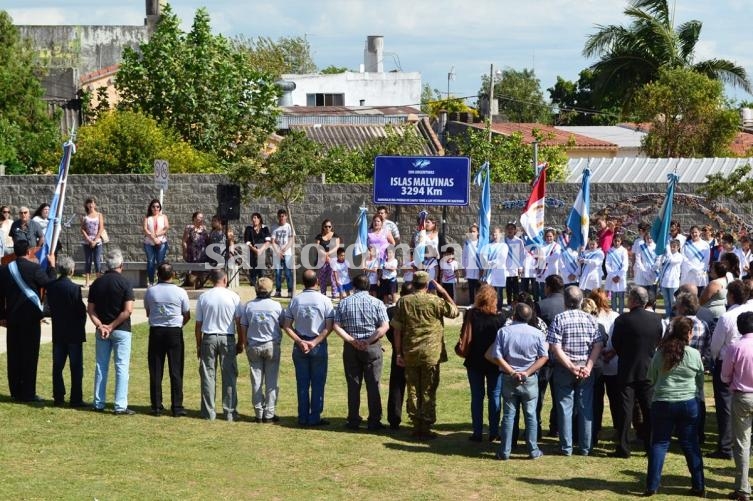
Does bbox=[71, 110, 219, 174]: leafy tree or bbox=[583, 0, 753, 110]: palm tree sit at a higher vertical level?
bbox=[583, 0, 753, 110]: palm tree

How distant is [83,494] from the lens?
10.6 m

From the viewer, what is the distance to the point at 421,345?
12805 mm

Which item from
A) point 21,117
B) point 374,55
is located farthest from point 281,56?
point 21,117

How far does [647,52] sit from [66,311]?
Answer: 104 ft

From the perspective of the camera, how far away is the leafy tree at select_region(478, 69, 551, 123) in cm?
8038

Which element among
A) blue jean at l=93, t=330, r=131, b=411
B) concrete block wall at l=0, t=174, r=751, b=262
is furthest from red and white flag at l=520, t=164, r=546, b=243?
blue jean at l=93, t=330, r=131, b=411

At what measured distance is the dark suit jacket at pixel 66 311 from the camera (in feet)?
45.9

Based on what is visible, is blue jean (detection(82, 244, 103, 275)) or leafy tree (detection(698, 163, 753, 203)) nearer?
leafy tree (detection(698, 163, 753, 203))

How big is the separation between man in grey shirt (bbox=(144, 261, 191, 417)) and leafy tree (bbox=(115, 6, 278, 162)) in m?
20.1

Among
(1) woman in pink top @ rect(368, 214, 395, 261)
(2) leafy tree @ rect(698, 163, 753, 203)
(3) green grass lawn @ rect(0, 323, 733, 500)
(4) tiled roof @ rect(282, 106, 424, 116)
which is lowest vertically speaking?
(3) green grass lawn @ rect(0, 323, 733, 500)

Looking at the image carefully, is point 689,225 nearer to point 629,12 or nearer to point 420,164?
point 420,164

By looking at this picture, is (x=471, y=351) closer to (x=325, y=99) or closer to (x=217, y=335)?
(x=217, y=335)

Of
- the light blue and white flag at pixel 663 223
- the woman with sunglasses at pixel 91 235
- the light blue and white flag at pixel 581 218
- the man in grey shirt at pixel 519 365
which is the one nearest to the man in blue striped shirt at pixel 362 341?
the man in grey shirt at pixel 519 365

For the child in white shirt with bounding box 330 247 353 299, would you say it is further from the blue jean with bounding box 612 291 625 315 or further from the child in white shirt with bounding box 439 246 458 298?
the blue jean with bounding box 612 291 625 315
